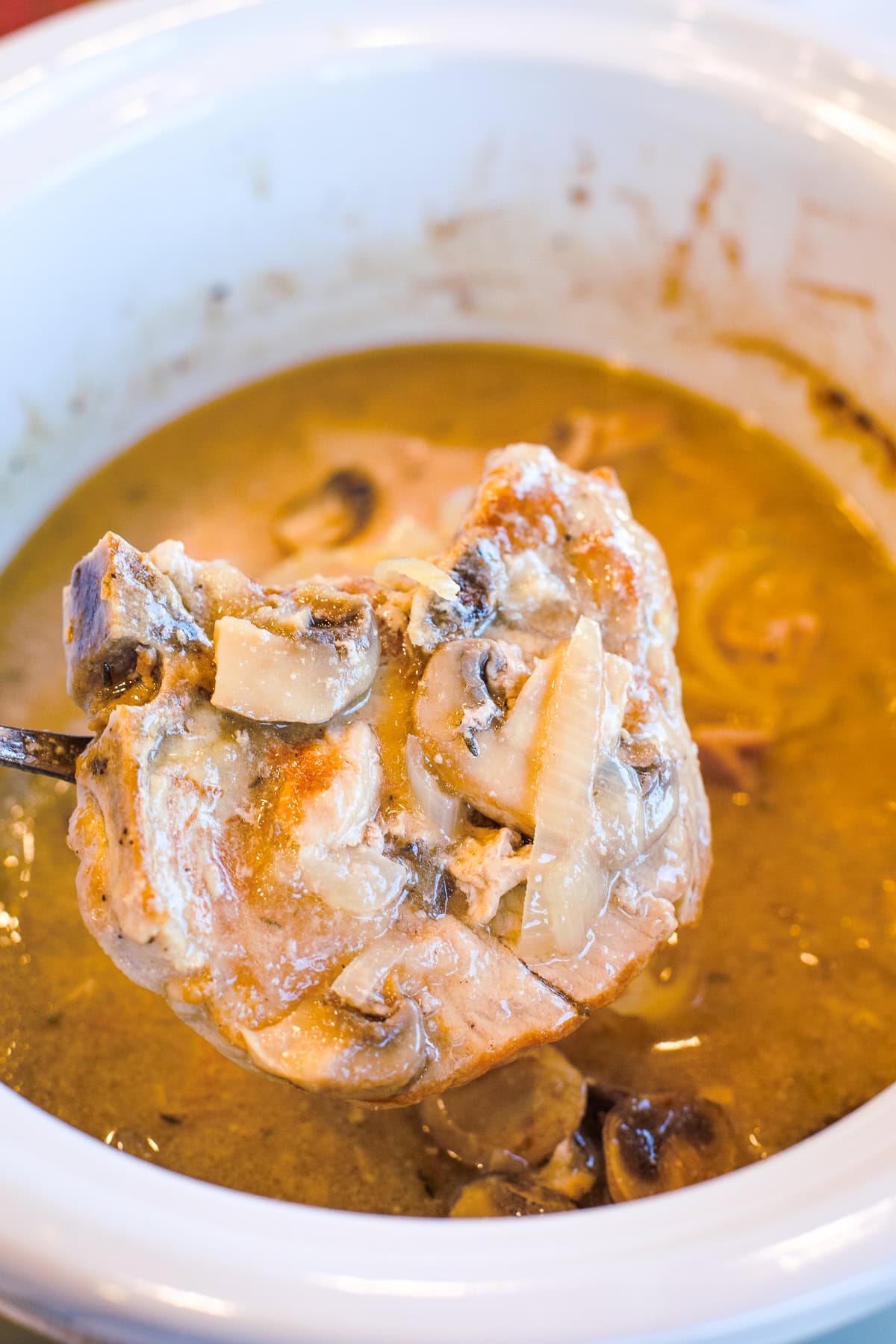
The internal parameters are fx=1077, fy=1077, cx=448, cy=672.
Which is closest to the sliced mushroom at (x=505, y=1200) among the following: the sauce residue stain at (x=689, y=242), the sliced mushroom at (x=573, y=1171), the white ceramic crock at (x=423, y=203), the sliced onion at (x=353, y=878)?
the sliced mushroom at (x=573, y=1171)

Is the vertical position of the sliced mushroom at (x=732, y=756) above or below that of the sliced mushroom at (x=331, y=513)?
below

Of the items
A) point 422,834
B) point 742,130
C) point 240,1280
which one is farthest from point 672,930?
point 742,130

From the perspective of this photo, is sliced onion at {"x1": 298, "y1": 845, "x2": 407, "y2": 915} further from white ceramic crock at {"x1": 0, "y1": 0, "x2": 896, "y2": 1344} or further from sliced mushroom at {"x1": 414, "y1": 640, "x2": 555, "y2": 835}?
white ceramic crock at {"x1": 0, "y1": 0, "x2": 896, "y2": 1344}

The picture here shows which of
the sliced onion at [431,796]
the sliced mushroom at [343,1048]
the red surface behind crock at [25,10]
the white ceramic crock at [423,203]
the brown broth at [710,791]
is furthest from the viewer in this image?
the red surface behind crock at [25,10]

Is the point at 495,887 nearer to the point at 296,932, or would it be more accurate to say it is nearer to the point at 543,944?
the point at 543,944

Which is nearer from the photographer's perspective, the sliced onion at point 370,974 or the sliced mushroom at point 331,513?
the sliced onion at point 370,974

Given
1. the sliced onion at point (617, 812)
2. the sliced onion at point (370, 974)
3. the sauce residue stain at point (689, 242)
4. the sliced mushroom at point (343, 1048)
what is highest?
the sauce residue stain at point (689, 242)

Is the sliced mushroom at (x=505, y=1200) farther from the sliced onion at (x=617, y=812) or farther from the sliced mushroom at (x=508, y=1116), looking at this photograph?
the sliced onion at (x=617, y=812)
